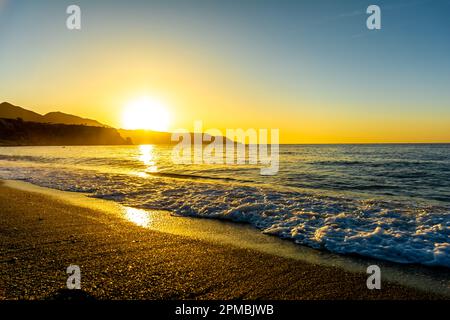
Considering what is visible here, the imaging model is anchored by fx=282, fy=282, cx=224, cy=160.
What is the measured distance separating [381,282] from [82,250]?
20.2 ft

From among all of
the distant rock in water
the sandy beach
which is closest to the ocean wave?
the sandy beach

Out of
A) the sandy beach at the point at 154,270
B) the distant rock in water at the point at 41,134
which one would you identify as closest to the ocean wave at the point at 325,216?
the sandy beach at the point at 154,270

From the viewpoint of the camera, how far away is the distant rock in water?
139750 mm

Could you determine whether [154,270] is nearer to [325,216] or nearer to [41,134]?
[325,216]

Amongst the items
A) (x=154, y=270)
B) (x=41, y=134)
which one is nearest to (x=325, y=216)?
(x=154, y=270)

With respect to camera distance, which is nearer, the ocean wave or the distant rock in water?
the ocean wave

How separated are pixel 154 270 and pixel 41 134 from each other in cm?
18802

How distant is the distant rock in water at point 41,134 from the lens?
13975 centimetres

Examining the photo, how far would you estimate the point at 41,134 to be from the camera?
161 metres

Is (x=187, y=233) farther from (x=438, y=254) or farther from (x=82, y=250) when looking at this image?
(x=438, y=254)

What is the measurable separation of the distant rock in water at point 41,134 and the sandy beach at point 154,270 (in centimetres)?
14698

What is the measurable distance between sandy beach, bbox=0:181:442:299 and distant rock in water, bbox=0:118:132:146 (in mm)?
146978

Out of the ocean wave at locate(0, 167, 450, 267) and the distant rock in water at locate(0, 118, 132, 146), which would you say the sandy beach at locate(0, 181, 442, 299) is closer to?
the ocean wave at locate(0, 167, 450, 267)
